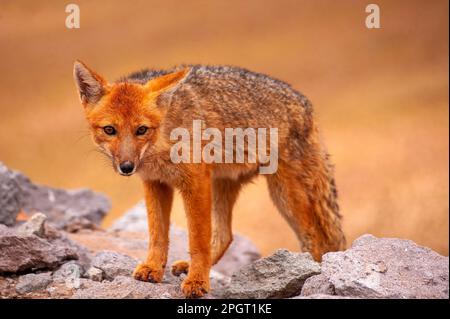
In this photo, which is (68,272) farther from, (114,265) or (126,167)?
(126,167)

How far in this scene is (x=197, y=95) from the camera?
25.2 feet

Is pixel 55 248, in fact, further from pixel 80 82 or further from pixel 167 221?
pixel 80 82

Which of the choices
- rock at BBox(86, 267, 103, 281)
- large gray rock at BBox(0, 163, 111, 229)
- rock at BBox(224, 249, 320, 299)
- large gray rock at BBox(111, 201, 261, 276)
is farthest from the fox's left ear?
large gray rock at BBox(0, 163, 111, 229)

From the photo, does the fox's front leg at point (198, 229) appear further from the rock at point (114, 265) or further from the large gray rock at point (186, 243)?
the large gray rock at point (186, 243)

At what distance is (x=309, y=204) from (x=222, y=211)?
107 centimetres

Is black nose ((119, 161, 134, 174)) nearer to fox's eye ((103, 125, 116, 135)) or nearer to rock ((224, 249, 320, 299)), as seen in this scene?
fox's eye ((103, 125, 116, 135))

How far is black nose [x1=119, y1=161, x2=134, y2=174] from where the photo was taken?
6285mm

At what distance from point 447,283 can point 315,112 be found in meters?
3.15

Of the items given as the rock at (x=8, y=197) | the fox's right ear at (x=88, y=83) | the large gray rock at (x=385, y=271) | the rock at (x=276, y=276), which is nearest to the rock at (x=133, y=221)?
the rock at (x=8, y=197)

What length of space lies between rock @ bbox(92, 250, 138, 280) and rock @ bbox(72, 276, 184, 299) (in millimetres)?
387

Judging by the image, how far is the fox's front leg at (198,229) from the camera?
710 centimetres

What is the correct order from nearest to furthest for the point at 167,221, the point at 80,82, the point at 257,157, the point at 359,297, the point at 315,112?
the point at 359,297 < the point at 80,82 < the point at 167,221 < the point at 257,157 < the point at 315,112

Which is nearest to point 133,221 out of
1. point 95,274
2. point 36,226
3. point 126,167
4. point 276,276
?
point 36,226
